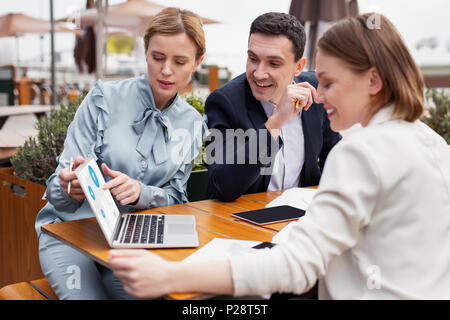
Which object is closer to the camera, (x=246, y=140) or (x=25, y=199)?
(x=246, y=140)

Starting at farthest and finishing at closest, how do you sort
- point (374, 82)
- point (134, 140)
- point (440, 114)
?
point (440, 114) < point (134, 140) < point (374, 82)

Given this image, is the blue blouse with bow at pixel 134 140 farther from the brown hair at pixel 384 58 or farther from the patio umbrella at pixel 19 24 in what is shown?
the patio umbrella at pixel 19 24

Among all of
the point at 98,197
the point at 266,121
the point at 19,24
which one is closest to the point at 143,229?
the point at 98,197

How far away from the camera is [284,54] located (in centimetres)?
232

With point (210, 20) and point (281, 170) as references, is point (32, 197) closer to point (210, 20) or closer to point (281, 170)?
point (281, 170)

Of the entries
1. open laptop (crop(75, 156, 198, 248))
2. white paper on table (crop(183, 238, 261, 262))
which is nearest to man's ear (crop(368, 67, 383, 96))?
white paper on table (crop(183, 238, 261, 262))

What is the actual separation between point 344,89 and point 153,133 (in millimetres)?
1087

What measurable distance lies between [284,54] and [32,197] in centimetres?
155

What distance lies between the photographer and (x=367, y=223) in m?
1.11

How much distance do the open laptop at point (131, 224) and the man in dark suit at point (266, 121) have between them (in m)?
0.42

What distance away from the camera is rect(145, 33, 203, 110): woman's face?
2.08 m

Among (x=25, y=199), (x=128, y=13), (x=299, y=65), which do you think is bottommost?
(x=25, y=199)

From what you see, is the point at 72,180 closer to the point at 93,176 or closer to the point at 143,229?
the point at 93,176

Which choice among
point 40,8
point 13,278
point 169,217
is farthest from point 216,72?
point 169,217
